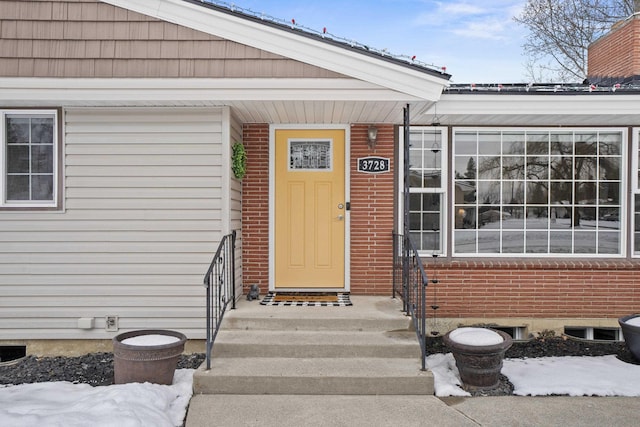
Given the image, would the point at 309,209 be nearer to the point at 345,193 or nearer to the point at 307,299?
the point at 345,193

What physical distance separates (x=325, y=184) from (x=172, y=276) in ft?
7.44

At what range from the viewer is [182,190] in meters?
5.59

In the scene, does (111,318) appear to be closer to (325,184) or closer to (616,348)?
(325,184)

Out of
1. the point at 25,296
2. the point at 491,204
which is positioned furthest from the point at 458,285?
the point at 25,296

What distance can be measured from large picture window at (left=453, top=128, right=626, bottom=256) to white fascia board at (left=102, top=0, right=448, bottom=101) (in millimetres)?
Result: 1761

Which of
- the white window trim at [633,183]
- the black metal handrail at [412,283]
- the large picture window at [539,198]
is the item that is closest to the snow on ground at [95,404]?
the black metal handrail at [412,283]

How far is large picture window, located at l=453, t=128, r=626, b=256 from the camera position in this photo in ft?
21.4

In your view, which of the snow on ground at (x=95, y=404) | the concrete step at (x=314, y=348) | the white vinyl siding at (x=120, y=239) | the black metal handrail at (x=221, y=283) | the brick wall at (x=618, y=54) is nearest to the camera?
the snow on ground at (x=95, y=404)

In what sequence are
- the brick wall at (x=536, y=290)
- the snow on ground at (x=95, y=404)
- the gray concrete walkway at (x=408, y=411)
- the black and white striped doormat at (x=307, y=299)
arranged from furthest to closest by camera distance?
the brick wall at (x=536, y=290), the black and white striped doormat at (x=307, y=299), the gray concrete walkway at (x=408, y=411), the snow on ground at (x=95, y=404)

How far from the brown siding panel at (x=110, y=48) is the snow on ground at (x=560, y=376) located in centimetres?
333

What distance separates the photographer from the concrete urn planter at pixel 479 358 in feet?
15.0

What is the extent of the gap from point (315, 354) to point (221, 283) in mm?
1267

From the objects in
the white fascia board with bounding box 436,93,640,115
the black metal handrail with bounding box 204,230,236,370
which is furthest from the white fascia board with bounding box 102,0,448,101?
the black metal handrail with bounding box 204,230,236,370

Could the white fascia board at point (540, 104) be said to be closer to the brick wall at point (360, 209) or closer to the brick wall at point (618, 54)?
the brick wall at point (360, 209)
